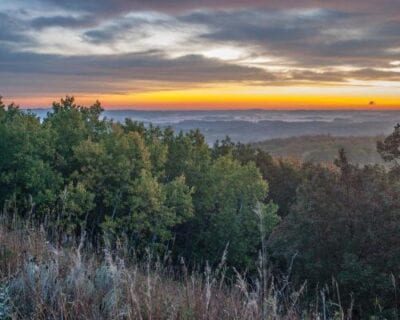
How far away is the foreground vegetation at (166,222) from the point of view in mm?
3916

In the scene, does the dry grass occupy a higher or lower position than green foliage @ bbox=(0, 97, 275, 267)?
higher

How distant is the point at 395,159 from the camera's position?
74.7 ft

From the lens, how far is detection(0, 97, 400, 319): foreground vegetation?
392cm

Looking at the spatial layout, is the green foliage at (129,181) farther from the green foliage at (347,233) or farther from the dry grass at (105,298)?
the dry grass at (105,298)

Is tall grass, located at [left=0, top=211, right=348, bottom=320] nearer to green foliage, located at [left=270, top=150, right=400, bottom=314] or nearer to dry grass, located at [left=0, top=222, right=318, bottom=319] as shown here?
dry grass, located at [left=0, top=222, right=318, bottom=319]

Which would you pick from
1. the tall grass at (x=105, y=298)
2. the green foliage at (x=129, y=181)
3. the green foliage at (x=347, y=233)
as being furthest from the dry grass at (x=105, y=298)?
the green foliage at (x=129, y=181)

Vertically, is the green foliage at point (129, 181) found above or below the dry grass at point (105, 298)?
below

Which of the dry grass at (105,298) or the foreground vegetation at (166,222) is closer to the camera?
the dry grass at (105,298)

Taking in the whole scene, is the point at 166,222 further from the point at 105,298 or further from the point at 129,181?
the point at 105,298

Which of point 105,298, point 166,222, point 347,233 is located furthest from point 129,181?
point 105,298

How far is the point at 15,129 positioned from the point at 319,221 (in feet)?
45.8

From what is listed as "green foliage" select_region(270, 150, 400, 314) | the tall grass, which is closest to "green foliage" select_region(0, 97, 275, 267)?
"green foliage" select_region(270, 150, 400, 314)

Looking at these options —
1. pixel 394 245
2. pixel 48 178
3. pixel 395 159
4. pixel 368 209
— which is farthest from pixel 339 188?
pixel 48 178

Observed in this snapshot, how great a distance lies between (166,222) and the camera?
24234mm
